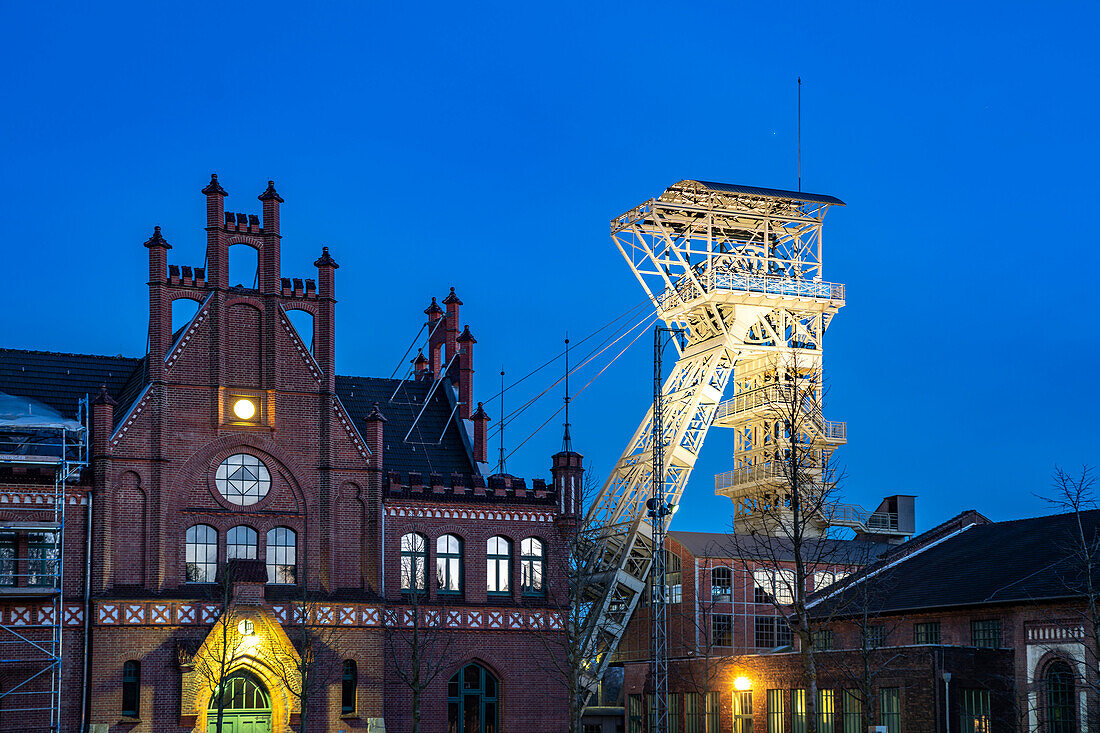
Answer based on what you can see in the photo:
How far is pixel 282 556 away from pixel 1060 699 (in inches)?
1063

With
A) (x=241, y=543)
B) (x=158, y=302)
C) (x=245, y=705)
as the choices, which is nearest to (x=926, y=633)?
(x=245, y=705)

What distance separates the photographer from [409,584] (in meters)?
52.3

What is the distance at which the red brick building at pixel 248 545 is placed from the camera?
153 ft

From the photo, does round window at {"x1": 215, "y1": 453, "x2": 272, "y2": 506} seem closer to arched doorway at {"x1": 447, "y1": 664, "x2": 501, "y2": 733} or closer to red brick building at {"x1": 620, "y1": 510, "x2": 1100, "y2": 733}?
arched doorway at {"x1": 447, "y1": 664, "x2": 501, "y2": 733}

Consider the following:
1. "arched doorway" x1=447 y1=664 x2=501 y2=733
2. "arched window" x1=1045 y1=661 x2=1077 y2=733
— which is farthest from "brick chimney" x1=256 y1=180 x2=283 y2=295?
"arched window" x1=1045 y1=661 x2=1077 y2=733

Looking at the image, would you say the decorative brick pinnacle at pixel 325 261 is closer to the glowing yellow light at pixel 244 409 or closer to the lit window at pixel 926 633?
the glowing yellow light at pixel 244 409

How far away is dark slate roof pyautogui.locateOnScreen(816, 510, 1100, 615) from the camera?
46.7 metres

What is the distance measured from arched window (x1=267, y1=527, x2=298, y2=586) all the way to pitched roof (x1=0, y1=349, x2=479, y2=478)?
6627 millimetres

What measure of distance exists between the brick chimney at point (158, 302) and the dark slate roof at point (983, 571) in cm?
2501

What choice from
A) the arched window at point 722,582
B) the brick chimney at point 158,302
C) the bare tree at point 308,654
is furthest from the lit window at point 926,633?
the brick chimney at point 158,302

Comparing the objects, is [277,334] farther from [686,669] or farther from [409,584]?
[686,669]

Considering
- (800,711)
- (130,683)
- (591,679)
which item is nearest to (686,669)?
(591,679)

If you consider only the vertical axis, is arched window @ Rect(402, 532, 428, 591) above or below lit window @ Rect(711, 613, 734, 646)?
above

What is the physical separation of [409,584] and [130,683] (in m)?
A: 10.7
